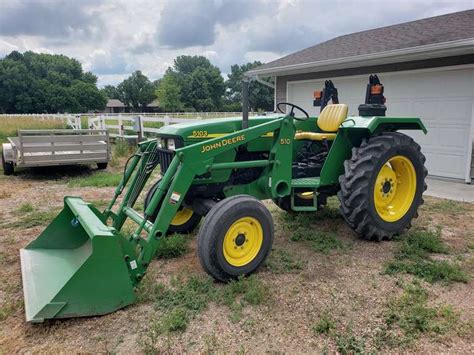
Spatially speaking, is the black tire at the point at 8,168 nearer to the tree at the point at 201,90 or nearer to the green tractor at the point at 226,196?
the green tractor at the point at 226,196

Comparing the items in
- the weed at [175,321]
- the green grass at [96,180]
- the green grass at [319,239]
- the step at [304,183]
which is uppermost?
the step at [304,183]

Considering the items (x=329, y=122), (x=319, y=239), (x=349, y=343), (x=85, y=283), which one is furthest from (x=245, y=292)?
(x=329, y=122)

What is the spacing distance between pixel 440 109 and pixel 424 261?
4.89m

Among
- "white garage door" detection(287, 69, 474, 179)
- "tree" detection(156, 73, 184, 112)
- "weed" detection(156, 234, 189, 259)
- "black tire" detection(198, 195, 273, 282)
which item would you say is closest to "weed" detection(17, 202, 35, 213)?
"weed" detection(156, 234, 189, 259)

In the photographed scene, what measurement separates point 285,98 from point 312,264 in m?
7.62

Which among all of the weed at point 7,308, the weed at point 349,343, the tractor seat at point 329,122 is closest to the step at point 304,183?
the tractor seat at point 329,122

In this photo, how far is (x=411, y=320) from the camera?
2648 millimetres

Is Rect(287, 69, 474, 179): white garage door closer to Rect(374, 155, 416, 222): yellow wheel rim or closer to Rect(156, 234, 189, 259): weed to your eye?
Rect(374, 155, 416, 222): yellow wheel rim

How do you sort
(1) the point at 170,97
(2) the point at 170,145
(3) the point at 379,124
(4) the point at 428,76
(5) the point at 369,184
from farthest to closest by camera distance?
(1) the point at 170,97, (4) the point at 428,76, (3) the point at 379,124, (5) the point at 369,184, (2) the point at 170,145

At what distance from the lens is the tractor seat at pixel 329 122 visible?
13.9 ft

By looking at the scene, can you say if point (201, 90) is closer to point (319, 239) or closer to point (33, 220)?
point (33, 220)

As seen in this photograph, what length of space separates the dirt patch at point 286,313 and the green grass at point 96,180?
10.6 feet

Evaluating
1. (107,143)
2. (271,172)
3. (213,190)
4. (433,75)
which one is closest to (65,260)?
(213,190)

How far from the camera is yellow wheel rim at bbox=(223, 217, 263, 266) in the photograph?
319 centimetres
